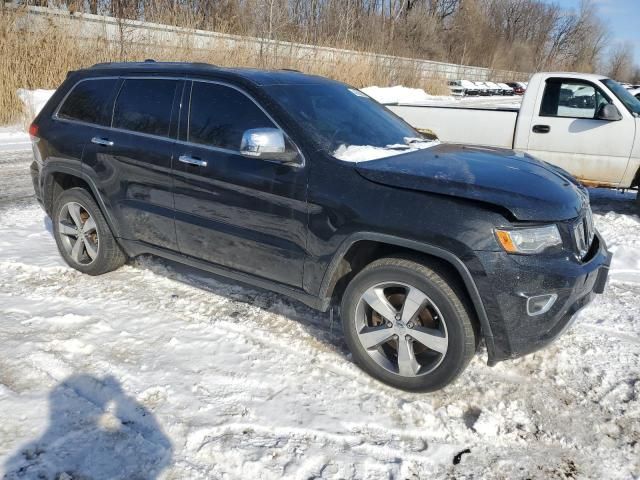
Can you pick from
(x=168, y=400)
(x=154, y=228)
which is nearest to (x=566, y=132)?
(x=154, y=228)

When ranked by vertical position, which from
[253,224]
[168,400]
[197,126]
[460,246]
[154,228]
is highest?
[197,126]

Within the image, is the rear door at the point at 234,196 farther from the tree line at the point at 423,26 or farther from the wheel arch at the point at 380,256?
the tree line at the point at 423,26

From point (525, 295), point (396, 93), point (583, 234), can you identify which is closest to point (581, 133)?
point (583, 234)

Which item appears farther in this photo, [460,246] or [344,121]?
[344,121]

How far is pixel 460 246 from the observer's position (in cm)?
266

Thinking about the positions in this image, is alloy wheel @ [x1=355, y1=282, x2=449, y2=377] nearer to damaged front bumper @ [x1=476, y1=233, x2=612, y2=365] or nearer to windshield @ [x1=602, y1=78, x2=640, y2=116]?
damaged front bumper @ [x1=476, y1=233, x2=612, y2=365]

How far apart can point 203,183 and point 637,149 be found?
5.89 m

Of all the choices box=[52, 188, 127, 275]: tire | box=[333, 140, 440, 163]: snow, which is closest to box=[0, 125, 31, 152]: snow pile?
box=[52, 188, 127, 275]: tire

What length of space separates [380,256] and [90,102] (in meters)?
2.94

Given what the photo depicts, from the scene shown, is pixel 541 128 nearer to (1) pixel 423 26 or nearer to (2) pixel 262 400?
(2) pixel 262 400

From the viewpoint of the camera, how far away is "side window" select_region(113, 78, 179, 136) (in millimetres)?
3840

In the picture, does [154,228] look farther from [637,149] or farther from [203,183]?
[637,149]

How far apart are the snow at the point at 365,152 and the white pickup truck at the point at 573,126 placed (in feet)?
14.1

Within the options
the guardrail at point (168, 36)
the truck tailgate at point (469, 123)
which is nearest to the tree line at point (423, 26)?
the guardrail at point (168, 36)
